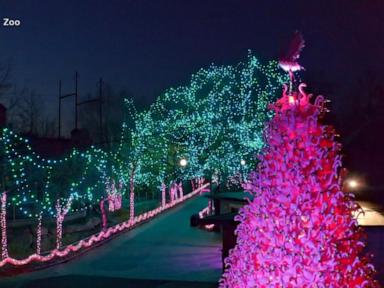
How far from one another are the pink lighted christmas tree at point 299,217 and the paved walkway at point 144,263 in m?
8.16

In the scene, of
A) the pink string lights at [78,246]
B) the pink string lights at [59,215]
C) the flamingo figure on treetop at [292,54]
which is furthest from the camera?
the pink string lights at [59,215]

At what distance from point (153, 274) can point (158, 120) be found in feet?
62.7

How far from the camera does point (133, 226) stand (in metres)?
26.0

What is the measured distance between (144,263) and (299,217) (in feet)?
39.7

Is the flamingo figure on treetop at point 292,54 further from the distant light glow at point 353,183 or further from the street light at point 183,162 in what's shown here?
the street light at point 183,162

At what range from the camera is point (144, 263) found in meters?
16.5

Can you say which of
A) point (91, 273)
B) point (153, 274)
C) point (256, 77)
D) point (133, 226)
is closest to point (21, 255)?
point (91, 273)

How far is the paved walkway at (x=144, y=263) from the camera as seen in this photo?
13.7 m

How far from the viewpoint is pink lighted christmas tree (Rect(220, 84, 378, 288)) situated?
4.82 metres

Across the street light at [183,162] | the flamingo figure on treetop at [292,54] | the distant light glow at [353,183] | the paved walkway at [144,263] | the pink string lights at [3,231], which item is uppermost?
the street light at [183,162]

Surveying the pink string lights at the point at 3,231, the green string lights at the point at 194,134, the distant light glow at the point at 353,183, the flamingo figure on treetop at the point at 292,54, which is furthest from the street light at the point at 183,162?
the flamingo figure on treetop at the point at 292,54

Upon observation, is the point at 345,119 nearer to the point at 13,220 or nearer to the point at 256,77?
the point at 256,77

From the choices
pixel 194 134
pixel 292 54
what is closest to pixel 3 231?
pixel 292 54

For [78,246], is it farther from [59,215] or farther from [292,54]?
[292,54]
